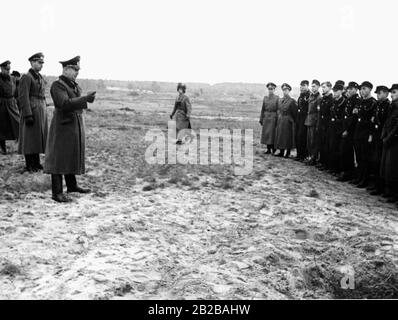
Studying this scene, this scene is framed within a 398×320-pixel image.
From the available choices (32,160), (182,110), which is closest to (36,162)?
(32,160)

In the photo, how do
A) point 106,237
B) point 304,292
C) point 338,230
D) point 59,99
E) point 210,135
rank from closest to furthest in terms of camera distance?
1. point 304,292
2. point 106,237
3. point 338,230
4. point 59,99
5. point 210,135

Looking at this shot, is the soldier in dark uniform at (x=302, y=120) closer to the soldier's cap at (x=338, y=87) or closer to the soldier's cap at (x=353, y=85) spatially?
the soldier's cap at (x=338, y=87)

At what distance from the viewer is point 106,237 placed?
16.6 feet

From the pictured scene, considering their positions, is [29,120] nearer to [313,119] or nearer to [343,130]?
[343,130]

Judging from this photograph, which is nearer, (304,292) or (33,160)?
(304,292)

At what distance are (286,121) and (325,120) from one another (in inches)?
56.8

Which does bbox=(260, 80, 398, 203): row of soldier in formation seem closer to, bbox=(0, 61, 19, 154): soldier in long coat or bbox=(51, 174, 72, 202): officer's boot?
bbox=(51, 174, 72, 202): officer's boot

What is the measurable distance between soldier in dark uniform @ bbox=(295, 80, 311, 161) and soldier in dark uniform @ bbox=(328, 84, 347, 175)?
3.91 ft

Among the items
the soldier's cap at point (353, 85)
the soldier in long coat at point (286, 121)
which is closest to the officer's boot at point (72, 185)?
the soldier's cap at point (353, 85)

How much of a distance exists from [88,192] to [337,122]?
5.54 metres

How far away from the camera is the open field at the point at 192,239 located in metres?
3.97

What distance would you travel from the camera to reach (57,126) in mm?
6336

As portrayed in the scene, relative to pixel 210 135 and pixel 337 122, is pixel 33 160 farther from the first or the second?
pixel 210 135

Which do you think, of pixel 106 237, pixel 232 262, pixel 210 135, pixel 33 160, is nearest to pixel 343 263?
pixel 232 262
